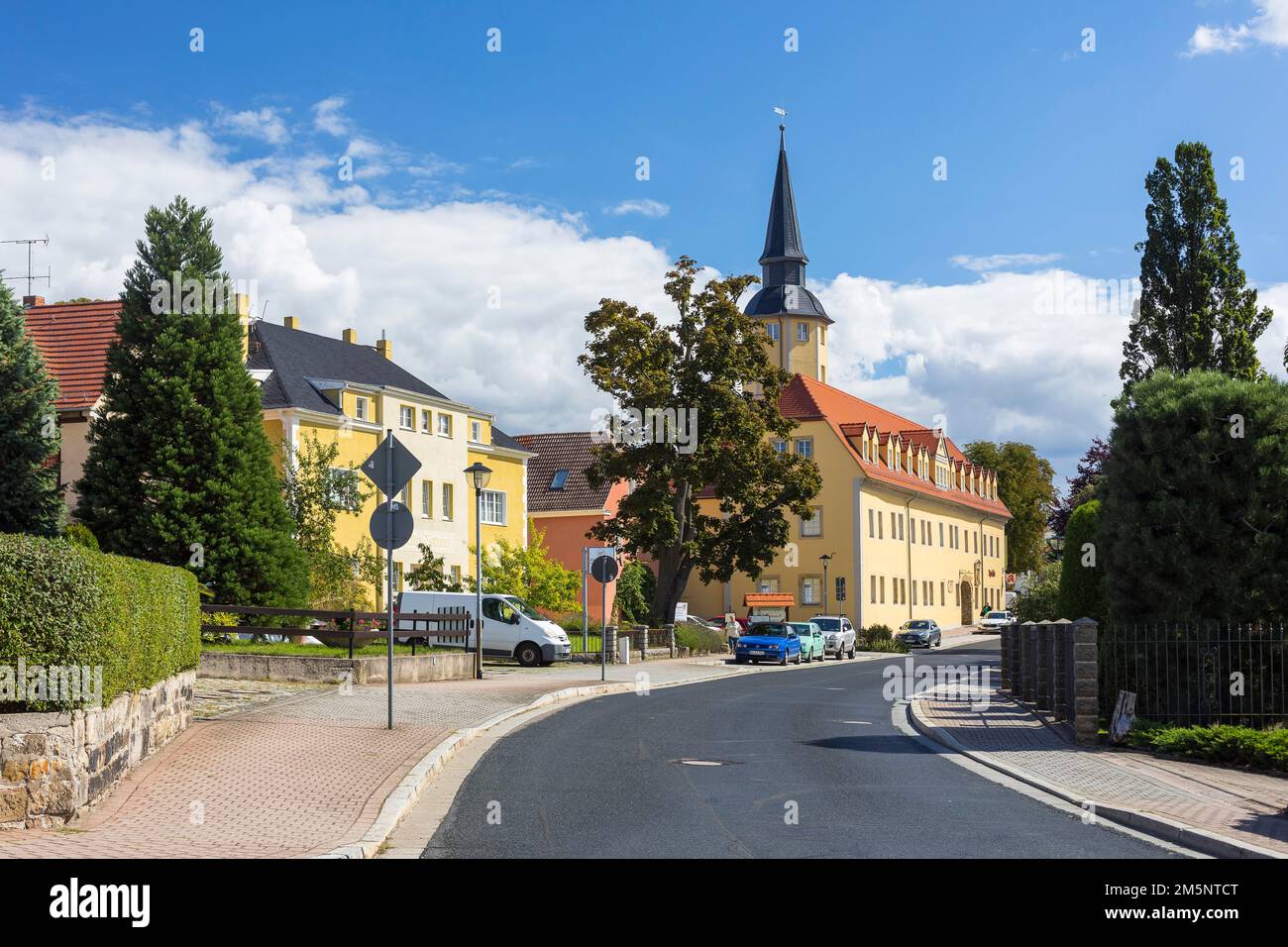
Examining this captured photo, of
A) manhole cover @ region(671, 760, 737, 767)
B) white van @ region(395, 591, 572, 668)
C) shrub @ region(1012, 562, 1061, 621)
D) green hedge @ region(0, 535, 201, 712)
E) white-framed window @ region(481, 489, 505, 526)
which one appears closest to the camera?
green hedge @ region(0, 535, 201, 712)

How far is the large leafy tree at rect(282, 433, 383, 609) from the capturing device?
1580 inches

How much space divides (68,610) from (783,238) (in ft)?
311

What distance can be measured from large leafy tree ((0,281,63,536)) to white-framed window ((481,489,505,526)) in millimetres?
29097

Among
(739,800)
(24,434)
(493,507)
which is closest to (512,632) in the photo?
(24,434)

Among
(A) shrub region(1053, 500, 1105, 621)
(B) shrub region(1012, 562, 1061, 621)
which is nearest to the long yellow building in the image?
(B) shrub region(1012, 562, 1061, 621)

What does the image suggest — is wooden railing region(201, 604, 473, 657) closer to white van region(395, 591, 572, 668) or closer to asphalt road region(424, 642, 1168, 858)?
white van region(395, 591, 572, 668)

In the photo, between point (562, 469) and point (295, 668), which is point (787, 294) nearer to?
point (562, 469)

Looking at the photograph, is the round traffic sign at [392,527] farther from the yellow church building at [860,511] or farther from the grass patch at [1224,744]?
the yellow church building at [860,511]

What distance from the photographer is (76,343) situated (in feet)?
137

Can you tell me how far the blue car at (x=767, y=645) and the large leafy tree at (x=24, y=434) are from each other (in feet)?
76.7

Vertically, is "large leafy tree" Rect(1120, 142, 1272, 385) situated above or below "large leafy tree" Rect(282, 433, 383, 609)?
above

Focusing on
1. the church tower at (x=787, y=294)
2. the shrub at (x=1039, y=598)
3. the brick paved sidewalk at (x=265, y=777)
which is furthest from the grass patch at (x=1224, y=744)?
the church tower at (x=787, y=294)

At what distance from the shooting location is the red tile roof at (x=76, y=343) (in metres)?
40.2
